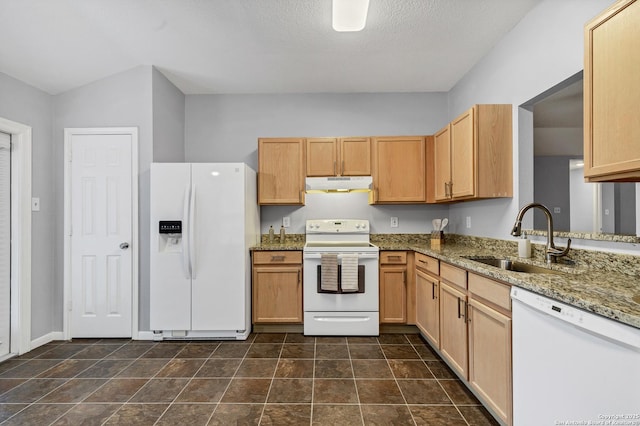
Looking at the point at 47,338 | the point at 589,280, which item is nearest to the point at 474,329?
the point at 589,280

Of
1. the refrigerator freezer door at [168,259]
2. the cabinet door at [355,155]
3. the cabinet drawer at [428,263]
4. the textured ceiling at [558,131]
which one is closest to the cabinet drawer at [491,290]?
the cabinet drawer at [428,263]

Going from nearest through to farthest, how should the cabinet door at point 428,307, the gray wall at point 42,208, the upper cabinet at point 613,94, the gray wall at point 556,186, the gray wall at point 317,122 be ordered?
the upper cabinet at point 613,94 < the cabinet door at point 428,307 < the gray wall at point 42,208 < the gray wall at point 556,186 < the gray wall at point 317,122

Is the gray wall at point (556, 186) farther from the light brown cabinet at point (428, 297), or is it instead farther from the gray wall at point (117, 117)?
the gray wall at point (117, 117)

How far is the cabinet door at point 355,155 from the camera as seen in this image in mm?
3465

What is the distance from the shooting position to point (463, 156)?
2.63 m

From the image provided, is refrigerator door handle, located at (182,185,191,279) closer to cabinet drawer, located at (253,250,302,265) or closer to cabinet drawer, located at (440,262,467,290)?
cabinet drawer, located at (253,250,302,265)

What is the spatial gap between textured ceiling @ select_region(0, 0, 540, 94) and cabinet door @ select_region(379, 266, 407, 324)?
212cm

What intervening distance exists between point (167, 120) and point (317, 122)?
1.71m

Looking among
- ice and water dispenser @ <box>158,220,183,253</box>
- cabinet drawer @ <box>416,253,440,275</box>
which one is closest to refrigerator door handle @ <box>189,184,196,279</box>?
ice and water dispenser @ <box>158,220,183,253</box>

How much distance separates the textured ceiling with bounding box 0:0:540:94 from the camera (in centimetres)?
223

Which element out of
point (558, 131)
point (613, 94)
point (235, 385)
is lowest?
point (235, 385)

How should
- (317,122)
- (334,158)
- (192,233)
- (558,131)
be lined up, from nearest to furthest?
1. (192,233)
2. (334,158)
3. (317,122)
4. (558,131)

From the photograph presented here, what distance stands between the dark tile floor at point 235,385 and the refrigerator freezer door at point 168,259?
0.86ft

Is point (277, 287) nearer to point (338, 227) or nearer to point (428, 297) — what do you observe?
point (338, 227)
